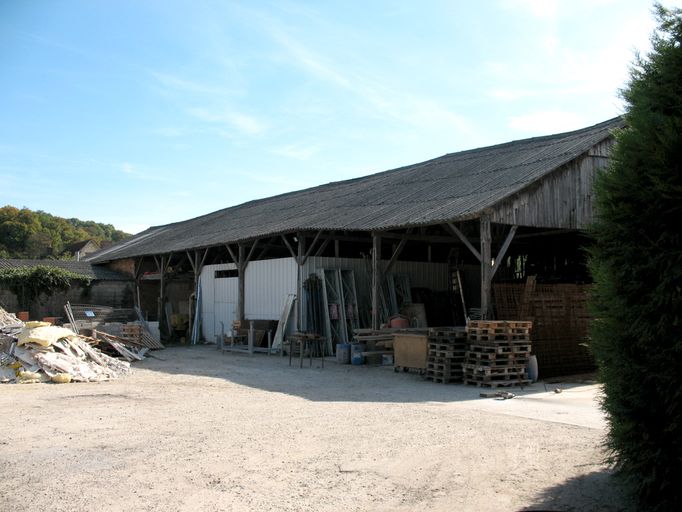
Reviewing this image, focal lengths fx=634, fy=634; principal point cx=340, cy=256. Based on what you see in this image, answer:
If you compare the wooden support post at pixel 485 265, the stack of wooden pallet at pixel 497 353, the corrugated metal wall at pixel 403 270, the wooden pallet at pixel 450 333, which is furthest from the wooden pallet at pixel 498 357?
the corrugated metal wall at pixel 403 270

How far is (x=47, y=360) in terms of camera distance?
13.4m

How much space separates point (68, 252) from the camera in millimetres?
74750

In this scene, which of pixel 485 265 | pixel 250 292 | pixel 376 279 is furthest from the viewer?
pixel 250 292

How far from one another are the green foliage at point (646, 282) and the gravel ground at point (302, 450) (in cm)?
63

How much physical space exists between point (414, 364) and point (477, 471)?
7732mm

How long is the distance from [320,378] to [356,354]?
2.74 m

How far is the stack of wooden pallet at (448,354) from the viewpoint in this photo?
41.3 ft

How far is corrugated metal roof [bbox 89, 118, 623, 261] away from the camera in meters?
15.0

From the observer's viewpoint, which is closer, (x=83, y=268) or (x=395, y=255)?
(x=395, y=255)

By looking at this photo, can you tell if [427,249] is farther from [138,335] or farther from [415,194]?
[138,335]

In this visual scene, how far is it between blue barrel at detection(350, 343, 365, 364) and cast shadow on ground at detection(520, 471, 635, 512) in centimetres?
1058

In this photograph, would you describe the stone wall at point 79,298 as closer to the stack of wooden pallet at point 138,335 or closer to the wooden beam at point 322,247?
the stack of wooden pallet at point 138,335

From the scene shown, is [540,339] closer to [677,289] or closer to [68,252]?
[677,289]

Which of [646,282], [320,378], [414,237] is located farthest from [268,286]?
[646,282]
